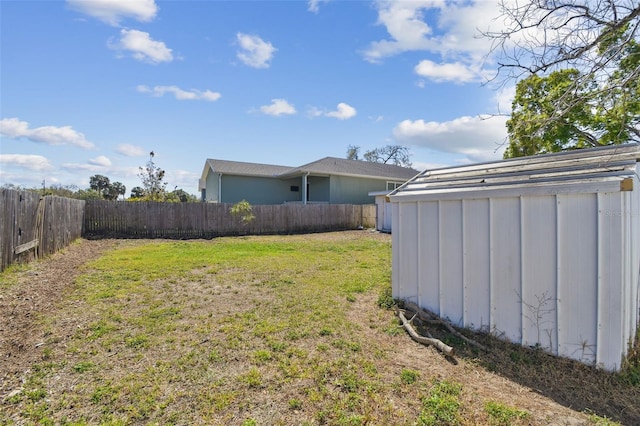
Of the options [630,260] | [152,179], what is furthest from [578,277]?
[152,179]

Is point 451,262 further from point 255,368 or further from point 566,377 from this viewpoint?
point 255,368

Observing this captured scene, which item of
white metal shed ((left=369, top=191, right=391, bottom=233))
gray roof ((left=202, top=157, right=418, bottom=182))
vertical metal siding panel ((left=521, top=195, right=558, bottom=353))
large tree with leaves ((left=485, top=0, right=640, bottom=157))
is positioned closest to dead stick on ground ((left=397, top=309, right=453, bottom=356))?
vertical metal siding panel ((left=521, top=195, right=558, bottom=353))

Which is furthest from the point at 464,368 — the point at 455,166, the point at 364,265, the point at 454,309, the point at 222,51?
the point at 222,51

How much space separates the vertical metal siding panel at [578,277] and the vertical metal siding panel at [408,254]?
161cm

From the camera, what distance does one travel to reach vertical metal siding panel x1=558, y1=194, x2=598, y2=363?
2713 mm

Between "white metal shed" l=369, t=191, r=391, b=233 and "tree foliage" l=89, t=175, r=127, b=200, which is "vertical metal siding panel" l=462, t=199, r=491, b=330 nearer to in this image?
"white metal shed" l=369, t=191, r=391, b=233

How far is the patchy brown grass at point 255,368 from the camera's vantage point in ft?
7.01

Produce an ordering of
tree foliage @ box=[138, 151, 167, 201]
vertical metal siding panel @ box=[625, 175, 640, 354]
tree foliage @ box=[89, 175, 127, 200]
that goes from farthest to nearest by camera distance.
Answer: tree foliage @ box=[89, 175, 127, 200] < tree foliage @ box=[138, 151, 167, 201] < vertical metal siding panel @ box=[625, 175, 640, 354]

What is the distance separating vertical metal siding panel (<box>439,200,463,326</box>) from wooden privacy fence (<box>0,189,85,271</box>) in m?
7.15

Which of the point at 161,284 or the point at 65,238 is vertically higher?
the point at 65,238

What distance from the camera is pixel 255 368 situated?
2.75 metres

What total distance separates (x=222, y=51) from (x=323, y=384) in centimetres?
969

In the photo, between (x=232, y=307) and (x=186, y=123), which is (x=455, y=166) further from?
(x=186, y=123)

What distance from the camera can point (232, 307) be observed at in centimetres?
446
